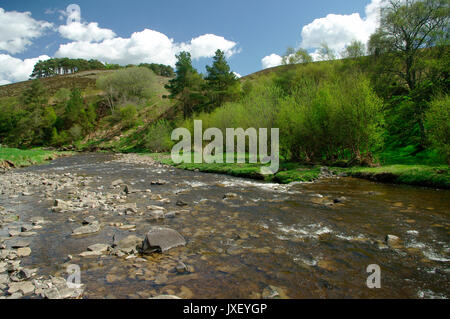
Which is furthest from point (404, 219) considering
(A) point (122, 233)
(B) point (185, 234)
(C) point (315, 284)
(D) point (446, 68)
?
(D) point (446, 68)

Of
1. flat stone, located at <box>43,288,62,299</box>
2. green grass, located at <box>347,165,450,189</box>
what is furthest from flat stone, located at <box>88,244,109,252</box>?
green grass, located at <box>347,165,450,189</box>

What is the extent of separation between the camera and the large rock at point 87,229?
27.5ft

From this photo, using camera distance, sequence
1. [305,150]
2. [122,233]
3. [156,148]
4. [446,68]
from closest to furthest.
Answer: [122,233] < [446,68] < [305,150] < [156,148]

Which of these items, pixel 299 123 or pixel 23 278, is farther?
pixel 299 123

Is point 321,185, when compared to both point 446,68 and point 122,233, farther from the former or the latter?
point 446,68

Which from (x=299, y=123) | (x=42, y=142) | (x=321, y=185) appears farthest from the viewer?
(x=42, y=142)

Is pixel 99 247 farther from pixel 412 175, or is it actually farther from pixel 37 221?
pixel 412 175

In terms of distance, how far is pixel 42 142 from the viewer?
79.8 metres

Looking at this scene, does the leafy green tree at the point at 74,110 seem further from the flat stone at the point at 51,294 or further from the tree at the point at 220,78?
the flat stone at the point at 51,294

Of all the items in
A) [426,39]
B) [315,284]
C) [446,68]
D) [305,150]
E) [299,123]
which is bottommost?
[315,284]

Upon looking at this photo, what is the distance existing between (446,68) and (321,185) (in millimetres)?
19503

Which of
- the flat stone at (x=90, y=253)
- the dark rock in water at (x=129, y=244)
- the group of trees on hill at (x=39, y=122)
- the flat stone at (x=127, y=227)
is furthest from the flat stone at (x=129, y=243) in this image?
the group of trees on hill at (x=39, y=122)

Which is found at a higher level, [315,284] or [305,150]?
[305,150]

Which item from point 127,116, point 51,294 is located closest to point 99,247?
point 51,294
